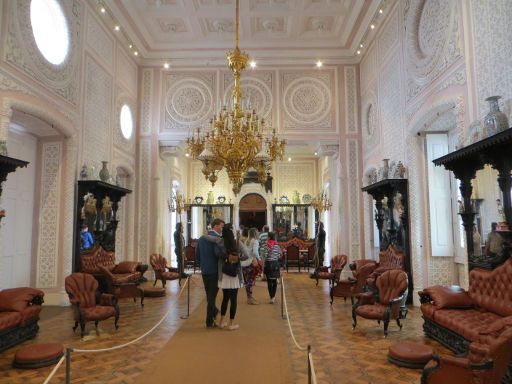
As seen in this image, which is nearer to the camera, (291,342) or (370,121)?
(291,342)

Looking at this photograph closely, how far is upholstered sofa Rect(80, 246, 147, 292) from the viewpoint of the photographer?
805 cm

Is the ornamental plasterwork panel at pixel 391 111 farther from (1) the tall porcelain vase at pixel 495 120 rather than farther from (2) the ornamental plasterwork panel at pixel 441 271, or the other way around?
(1) the tall porcelain vase at pixel 495 120

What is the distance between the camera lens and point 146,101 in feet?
40.0

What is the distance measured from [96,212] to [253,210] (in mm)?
10634

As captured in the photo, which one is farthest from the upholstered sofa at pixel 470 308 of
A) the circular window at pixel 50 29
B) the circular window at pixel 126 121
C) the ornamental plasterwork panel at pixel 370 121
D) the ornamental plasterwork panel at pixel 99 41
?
the circular window at pixel 126 121

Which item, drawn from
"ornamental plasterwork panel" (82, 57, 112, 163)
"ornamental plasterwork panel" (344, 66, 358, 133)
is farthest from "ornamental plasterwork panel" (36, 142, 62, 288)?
"ornamental plasterwork panel" (344, 66, 358, 133)

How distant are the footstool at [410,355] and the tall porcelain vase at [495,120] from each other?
9.37 feet

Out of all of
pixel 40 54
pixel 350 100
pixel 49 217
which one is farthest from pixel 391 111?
pixel 49 217

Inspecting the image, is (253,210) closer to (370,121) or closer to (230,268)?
(370,121)

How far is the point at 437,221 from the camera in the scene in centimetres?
795

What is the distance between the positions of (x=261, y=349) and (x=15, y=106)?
5.57 meters

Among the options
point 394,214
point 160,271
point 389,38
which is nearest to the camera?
point 394,214

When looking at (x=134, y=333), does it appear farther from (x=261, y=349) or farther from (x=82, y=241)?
(x=82, y=241)

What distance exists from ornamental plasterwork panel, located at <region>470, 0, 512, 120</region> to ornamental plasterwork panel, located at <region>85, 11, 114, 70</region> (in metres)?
8.15
